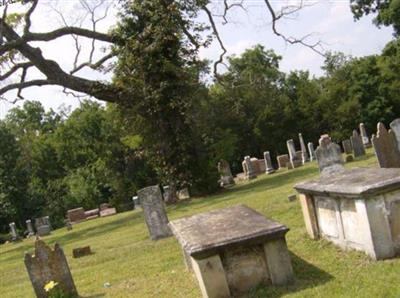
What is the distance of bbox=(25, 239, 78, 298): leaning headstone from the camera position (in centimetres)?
937

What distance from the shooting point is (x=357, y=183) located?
748 cm

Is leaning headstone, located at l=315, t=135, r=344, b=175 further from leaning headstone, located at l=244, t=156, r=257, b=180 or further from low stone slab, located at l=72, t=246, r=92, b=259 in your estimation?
leaning headstone, located at l=244, t=156, r=257, b=180

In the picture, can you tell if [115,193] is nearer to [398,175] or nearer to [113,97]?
[113,97]

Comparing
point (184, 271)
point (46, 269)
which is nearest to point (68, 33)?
point (46, 269)

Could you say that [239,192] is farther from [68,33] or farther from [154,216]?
[68,33]

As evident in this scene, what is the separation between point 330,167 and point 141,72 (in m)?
13.4

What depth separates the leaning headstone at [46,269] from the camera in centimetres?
937

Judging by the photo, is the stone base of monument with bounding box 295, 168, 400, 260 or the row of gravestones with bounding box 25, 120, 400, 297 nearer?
the stone base of monument with bounding box 295, 168, 400, 260

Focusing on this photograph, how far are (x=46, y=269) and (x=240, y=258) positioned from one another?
4.02m

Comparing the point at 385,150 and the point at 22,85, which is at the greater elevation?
the point at 22,85

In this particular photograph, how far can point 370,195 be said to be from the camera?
705 centimetres

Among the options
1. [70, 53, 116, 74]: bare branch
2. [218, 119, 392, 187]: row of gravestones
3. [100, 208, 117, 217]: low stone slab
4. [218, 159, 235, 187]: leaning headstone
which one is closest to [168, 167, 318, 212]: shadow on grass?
[218, 119, 392, 187]: row of gravestones

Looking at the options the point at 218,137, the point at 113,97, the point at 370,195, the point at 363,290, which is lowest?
the point at 363,290

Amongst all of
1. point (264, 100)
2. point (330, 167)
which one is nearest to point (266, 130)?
point (264, 100)
